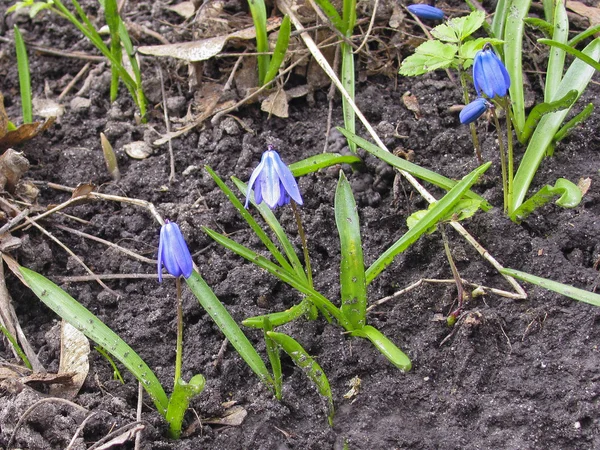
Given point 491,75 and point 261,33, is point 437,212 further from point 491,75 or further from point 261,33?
point 261,33

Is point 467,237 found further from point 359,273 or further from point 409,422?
point 409,422

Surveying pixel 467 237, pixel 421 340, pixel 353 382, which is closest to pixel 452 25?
pixel 467 237

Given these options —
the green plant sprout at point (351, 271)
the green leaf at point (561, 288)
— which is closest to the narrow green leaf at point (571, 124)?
the green plant sprout at point (351, 271)

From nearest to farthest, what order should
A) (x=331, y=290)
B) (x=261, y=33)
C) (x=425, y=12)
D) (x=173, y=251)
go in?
(x=173, y=251)
(x=331, y=290)
(x=425, y=12)
(x=261, y=33)

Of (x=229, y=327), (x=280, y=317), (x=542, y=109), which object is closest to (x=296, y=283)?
(x=280, y=317)

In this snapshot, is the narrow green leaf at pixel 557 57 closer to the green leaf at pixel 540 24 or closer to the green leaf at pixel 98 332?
the green leaf at pixel 540 24

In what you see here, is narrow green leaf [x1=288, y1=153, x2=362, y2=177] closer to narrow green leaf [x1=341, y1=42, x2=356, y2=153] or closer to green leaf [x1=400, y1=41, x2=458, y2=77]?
narrow green leaf [x1=341, y1=42, x2=356, y2=153]

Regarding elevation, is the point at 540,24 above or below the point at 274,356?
above
